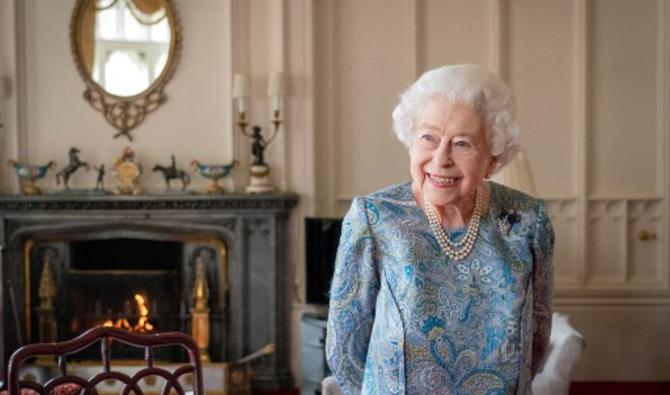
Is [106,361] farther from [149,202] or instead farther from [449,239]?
[149,202]

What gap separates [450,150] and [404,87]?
404 cm

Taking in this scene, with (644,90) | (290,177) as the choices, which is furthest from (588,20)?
(290,177)

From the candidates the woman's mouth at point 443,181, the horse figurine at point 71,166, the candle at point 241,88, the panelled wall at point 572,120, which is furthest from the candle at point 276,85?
the woman's mouth at point 443,181

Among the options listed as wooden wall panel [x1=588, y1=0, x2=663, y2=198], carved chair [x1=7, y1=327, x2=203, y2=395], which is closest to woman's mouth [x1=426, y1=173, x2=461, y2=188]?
carved chair [x1=7, y1=327, x2=203, y2=395]

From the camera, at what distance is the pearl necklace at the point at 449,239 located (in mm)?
1562

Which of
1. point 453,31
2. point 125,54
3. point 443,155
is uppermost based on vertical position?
point 453,31

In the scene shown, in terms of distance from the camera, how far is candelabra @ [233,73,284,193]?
5.26 meters

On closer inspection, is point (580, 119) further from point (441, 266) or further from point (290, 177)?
point (441, 266)

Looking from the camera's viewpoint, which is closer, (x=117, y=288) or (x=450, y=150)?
(x=450, y=150)

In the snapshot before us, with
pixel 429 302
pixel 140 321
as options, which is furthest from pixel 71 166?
pixel 429 302

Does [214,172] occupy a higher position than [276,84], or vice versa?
[276,84]

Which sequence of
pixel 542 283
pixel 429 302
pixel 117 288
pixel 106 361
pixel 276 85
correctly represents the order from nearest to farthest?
pixel 429 302
pixel 542 283
pixel 106 361
pixel 276 85
pixel 117 288

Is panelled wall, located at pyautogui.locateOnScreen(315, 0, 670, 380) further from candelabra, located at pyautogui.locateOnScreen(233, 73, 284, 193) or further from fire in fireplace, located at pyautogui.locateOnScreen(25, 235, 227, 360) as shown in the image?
fire in fireplace, located at pyautogui.locateOnScreen(25, 235, 227, 360)

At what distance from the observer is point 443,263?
156 cm
